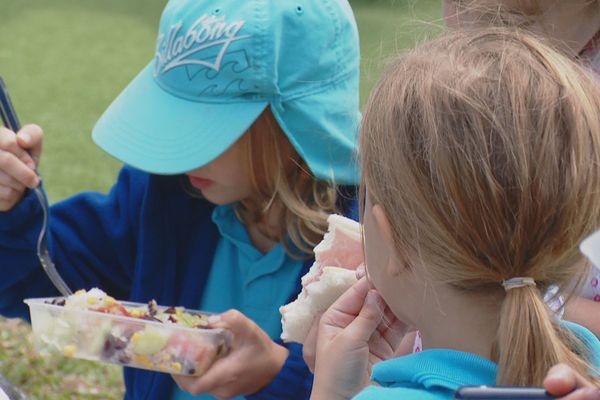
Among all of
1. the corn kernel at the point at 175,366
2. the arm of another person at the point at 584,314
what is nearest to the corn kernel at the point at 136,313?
the corn kernel at the point at 175,366

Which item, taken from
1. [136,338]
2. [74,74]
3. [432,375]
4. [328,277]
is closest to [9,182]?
[136,338]

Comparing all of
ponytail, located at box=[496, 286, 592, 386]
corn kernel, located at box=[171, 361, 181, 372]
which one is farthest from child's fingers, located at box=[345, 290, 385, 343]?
corn kernel, located at box=[171, 361, 181, 372]

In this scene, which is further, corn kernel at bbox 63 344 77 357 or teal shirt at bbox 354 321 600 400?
corn kernel at bbox 63 344 77 357

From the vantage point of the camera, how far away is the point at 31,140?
2.00m

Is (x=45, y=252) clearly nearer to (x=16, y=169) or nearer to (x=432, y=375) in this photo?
(x=16, y=169)

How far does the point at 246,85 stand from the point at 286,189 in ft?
0.79

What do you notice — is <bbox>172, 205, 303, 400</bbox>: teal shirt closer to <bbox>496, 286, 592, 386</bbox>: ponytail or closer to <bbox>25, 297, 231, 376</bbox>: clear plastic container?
<bbox>25, 297, 231, 376</bbox>: clear plastic container

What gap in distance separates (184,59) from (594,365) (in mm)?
1083

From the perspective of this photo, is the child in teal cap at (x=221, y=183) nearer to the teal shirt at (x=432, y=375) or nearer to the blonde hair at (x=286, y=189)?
the blonde hair at (x=286, y=189)

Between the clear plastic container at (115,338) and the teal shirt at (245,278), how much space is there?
0.31 metres

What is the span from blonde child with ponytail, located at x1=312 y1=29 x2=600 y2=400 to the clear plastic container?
59 cm

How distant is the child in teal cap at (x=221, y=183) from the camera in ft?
6.53

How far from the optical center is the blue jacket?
215cm

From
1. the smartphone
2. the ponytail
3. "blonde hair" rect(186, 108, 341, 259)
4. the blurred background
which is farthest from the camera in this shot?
the blurred background
